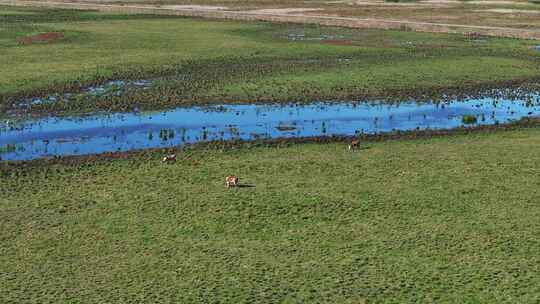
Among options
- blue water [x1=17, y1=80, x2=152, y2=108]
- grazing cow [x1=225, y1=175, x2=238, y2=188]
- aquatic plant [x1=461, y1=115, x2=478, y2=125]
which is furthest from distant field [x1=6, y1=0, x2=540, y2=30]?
grazing cow [x1=225, y1=175, x2=238, y2=188]

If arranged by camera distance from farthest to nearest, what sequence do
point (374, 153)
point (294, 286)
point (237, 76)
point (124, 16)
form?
point (124, 16) → point (237, 76) → point (374, 153) → point (294, 286)

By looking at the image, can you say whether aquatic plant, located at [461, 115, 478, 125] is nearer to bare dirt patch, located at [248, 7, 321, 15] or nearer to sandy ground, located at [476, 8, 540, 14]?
bare dirt patch, located at [248, 7, 321, 15]

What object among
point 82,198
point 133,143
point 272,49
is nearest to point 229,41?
point 272,49

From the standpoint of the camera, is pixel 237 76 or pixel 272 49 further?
pixel 272 49

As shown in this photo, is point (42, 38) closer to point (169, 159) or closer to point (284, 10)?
point (169, 159)

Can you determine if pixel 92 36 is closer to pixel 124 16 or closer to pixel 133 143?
pixel 124 16

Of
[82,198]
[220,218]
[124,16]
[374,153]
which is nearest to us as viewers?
[220,218]

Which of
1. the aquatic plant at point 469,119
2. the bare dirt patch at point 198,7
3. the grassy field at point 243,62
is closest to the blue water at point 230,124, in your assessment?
the aquatic plant at point 469,119
